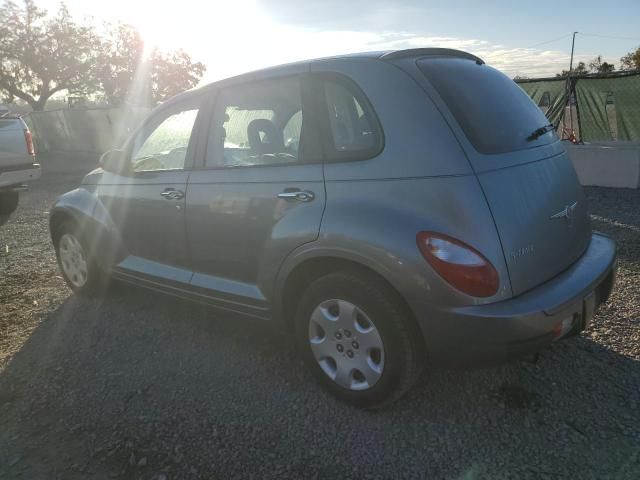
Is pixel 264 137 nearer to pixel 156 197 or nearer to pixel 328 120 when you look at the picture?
pixel 328 120

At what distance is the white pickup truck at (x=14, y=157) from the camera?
8.34m

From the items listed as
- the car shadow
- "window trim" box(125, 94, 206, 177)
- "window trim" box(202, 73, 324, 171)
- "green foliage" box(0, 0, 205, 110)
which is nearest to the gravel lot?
the car shadow

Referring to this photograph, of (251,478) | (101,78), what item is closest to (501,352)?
(251,478)

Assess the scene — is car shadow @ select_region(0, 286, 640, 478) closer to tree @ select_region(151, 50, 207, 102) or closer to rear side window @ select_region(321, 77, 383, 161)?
rear side window @ select_region(321, 77, 383, 161)

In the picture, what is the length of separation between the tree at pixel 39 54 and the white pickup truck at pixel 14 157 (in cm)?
3021

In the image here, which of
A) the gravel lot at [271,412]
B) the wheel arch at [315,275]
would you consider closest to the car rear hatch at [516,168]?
the wheel arch at [315,275]

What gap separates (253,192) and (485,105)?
1.32 m

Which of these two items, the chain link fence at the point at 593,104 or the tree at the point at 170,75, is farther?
the tree at the point at 170,75

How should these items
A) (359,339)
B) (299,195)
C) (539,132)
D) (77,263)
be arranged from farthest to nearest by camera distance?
(77,263)
(539,132)
(299,195)
(359,339)

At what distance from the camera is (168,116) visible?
3758 millimetres

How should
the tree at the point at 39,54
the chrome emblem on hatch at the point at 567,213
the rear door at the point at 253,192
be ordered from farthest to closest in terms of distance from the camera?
1. the tree at the point at 39,54
2. the rear door at the point at 253,192
3. the chrome emblem on hatch at the point at 567,213

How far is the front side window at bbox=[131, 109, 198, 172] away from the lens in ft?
11.6

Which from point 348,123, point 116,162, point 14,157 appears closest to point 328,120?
point 348,123

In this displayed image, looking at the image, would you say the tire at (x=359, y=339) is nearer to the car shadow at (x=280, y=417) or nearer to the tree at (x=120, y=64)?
the car shadow at (x=280, y=417)
